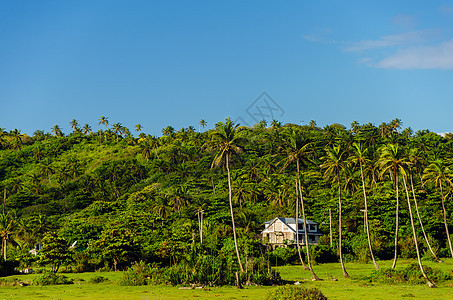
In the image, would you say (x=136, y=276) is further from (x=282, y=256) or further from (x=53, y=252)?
(x=282, y=256)

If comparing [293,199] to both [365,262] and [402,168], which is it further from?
[402,168]

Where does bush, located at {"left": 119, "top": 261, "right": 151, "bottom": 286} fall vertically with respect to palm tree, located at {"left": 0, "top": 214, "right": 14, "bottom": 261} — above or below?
below

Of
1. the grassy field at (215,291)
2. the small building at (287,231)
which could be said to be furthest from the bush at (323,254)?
the grassy field at (215,291)

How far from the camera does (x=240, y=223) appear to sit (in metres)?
113

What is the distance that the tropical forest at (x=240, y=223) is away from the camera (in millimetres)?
62156

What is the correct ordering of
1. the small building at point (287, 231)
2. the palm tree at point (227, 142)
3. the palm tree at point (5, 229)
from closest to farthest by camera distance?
the palm tree at point (227, 142), the palm tree at point (5, 229), the small building at point (287, 231)

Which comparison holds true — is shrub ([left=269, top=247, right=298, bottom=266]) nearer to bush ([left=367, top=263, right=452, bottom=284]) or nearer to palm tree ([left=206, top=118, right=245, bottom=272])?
palm tree ([left=206, top=118, right=245, bottom=272])

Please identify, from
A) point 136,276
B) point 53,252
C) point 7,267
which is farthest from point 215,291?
point 7,267

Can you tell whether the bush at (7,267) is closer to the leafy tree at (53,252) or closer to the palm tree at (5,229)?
the leafy tree at (53,252)

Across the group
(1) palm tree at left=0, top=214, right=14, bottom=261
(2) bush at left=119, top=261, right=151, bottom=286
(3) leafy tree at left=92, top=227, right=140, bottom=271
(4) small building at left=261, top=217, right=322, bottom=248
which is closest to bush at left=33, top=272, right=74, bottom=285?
(2) bush at left=119, top=261, right=151, bottom=286

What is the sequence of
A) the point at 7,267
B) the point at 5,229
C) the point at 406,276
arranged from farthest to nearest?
the point at 5,229 → the point at 7,267 → the point at 406,276

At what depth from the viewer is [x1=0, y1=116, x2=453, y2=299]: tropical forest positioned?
204 ft

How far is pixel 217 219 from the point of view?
114m

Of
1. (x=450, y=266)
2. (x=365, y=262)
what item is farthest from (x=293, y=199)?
(x=450, y=266)
